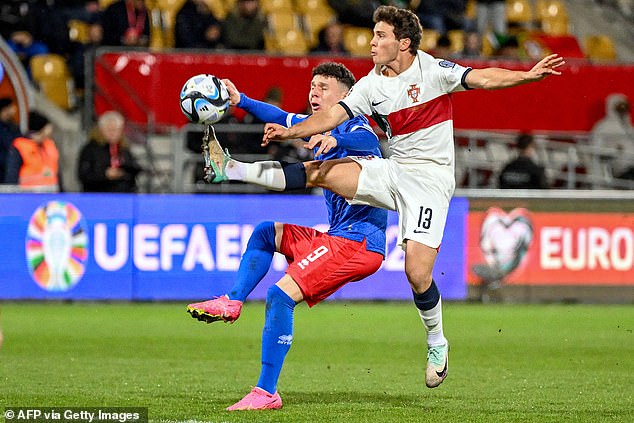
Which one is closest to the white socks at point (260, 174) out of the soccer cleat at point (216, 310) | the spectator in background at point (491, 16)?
the soccer cleat at point (216, 310)

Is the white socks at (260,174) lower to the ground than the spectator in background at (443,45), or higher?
lower

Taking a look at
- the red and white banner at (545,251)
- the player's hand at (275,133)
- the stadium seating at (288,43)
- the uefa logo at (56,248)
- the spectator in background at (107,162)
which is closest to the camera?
the player's hand at (275,133)

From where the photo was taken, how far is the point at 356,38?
823 inches

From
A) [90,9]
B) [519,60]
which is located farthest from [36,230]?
[519,60]

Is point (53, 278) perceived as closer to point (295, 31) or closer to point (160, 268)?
point (160, 268)

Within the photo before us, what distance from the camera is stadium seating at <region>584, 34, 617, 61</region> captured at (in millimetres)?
22141

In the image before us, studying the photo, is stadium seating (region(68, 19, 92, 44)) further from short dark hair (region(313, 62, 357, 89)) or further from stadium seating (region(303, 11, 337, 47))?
short dark hair (region(313, 62, 357, 89))

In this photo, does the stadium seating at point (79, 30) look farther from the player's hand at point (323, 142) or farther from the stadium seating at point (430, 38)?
the player's hand at point (323, 142)

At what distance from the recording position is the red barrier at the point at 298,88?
18031 mm

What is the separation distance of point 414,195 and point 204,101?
4.82 feet

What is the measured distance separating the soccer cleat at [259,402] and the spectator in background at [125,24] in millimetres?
11529

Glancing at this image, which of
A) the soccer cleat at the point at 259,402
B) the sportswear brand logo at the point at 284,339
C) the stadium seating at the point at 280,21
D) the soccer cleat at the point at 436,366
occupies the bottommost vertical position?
the soccer cleat at the point at 259,402

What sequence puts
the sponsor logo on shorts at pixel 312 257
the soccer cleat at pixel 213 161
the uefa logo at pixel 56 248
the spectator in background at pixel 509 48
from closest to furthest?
1. the soccer cleat at pixel 213 161
2. the sponsor logo on shorts at pixel 312 257
3. the uefa logo at pixel 56 248
4. the spectator in background at pixel 509 48

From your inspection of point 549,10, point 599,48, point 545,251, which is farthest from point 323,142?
point 549,10
